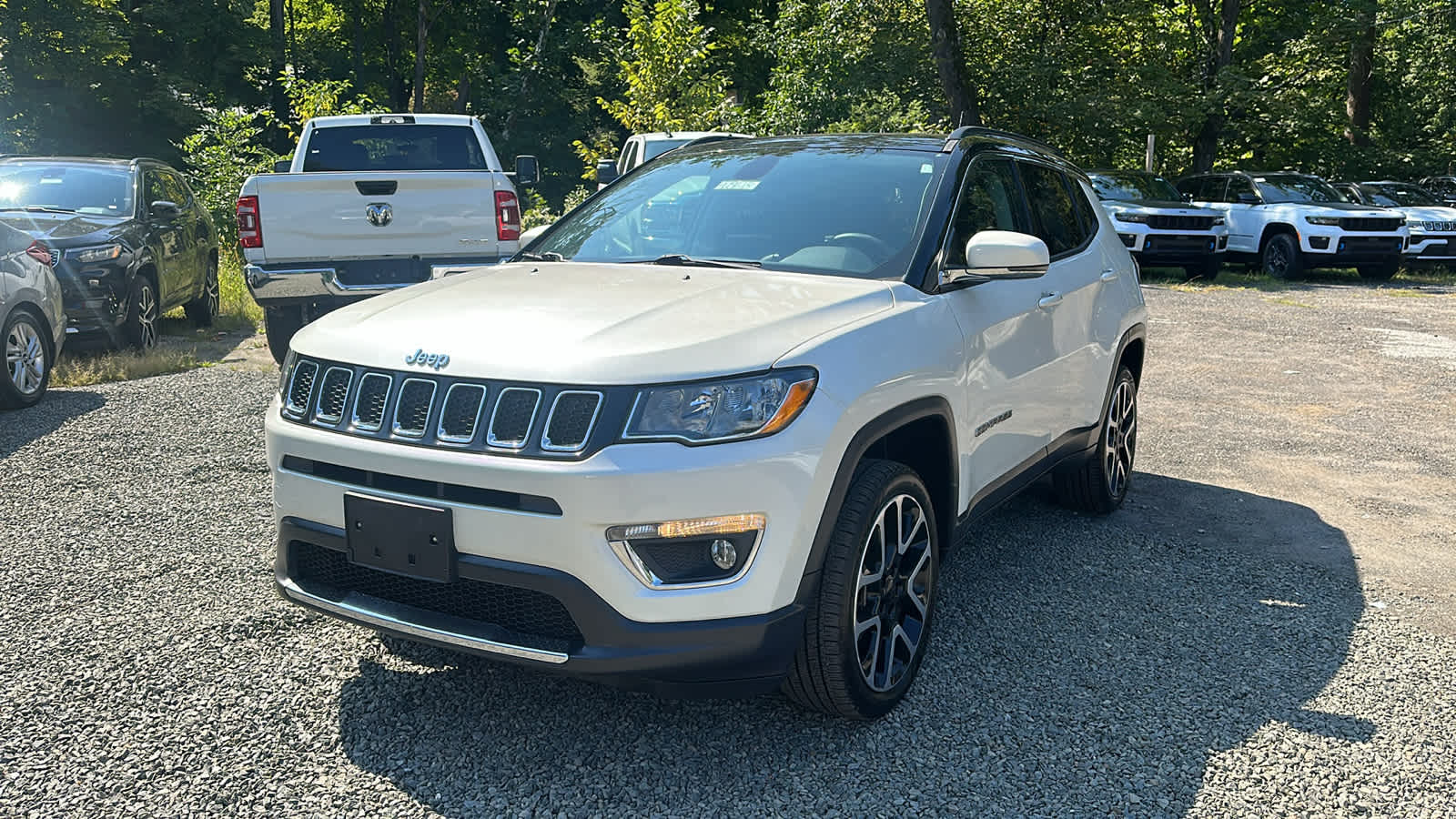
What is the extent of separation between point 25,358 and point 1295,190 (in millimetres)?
18170

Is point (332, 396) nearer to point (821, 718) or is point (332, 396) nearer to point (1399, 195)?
point (821, 718)

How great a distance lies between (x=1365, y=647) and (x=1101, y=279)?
1946 millimetres

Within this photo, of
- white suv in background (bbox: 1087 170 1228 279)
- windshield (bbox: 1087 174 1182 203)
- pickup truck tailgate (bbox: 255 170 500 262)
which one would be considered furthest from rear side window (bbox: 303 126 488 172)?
windshield (bbox: 1087 174 1182 203)

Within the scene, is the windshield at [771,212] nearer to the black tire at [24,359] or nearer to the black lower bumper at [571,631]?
the black lower bumper at [571,631]

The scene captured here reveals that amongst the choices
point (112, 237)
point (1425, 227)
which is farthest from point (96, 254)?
point (1425, 227)

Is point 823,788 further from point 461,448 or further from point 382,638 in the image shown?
point 382,638

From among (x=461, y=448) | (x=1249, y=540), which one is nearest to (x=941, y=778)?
(x=461, y=448)

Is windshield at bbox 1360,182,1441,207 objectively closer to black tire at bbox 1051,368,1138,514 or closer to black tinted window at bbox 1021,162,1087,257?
black tire at bbox 1051,368,1138,514

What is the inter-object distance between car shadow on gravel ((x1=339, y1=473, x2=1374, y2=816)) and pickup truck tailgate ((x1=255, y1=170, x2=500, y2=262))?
221 inches

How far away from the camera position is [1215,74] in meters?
26.6

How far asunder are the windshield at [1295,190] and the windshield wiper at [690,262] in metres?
17.5

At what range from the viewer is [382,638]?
3.95 metres

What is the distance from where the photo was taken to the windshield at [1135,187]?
750 inches

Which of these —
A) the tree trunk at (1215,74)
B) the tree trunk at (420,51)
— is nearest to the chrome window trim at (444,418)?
the tree trunk at (1215,74)
